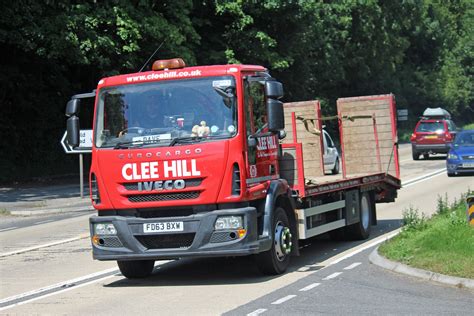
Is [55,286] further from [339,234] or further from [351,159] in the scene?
[351,159]

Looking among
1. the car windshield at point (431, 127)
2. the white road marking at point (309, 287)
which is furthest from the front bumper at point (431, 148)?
the white road marking at point (309, 287)

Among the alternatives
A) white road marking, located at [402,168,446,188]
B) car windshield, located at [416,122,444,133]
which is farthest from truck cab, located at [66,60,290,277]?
car windshield, located at [416,122,444,133]

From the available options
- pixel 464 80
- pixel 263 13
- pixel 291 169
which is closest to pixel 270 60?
pixel 263 13

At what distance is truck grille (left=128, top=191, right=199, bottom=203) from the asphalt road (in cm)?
109

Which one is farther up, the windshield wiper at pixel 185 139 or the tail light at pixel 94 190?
the windshield wiper at pixel 185 139

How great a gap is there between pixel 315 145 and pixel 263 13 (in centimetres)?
2675

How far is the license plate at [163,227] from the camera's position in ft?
34.3

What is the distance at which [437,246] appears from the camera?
37.2 feet

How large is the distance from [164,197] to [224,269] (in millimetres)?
2105

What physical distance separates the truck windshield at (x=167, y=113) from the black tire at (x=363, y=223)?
189 inches

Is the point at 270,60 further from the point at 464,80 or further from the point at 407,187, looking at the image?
the point at 464,80

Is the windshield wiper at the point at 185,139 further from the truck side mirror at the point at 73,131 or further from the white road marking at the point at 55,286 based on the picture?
the white road marking at the point at 55,286

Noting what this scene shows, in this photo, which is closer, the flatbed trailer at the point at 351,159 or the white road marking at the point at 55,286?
the white road marking at the point at 55,286

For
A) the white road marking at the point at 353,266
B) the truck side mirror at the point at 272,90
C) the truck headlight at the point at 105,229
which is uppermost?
the truck side mirror at the point at 272,90
